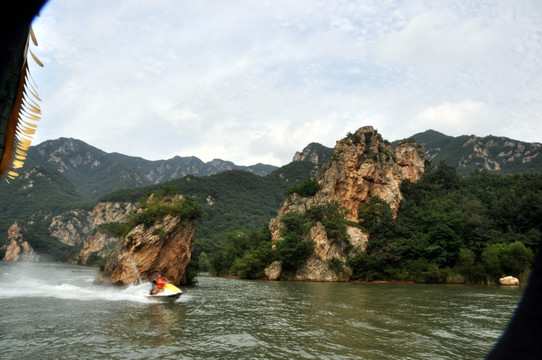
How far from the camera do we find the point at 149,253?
93.2 feet

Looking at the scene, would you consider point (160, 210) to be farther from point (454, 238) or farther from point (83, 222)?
point (83, 222)

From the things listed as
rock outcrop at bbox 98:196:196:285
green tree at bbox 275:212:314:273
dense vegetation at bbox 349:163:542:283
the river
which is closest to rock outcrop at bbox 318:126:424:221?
dense vegetation at bbox 349:163:542:283

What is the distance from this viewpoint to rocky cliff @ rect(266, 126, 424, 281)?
4791 centimetres

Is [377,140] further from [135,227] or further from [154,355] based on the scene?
[154,355]

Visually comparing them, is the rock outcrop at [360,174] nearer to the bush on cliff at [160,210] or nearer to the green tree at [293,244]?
the green tree at [293,244]

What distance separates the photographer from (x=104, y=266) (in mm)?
30234

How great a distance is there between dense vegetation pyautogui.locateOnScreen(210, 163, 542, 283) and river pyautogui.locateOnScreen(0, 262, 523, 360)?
21759 mm

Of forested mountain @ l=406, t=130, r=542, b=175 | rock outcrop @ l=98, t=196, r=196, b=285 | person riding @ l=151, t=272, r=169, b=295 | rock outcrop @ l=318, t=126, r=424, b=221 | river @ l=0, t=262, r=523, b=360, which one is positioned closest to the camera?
river @ l=0, t=262, r=523, b=360

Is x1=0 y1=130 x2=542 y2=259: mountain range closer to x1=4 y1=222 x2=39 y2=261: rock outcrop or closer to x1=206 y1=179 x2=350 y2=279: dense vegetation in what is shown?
x1=4 y1=222 x2=39 y2=261: rock outcrop

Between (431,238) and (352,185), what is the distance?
1552 cm

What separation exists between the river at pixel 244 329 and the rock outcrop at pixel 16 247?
3326 inches

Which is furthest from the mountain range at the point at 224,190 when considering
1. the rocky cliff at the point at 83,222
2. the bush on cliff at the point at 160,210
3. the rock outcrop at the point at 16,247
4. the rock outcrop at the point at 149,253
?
the rock outcrop at the point at 149,253

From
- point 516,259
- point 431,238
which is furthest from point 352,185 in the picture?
point 516,259

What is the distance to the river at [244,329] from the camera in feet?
29.9
